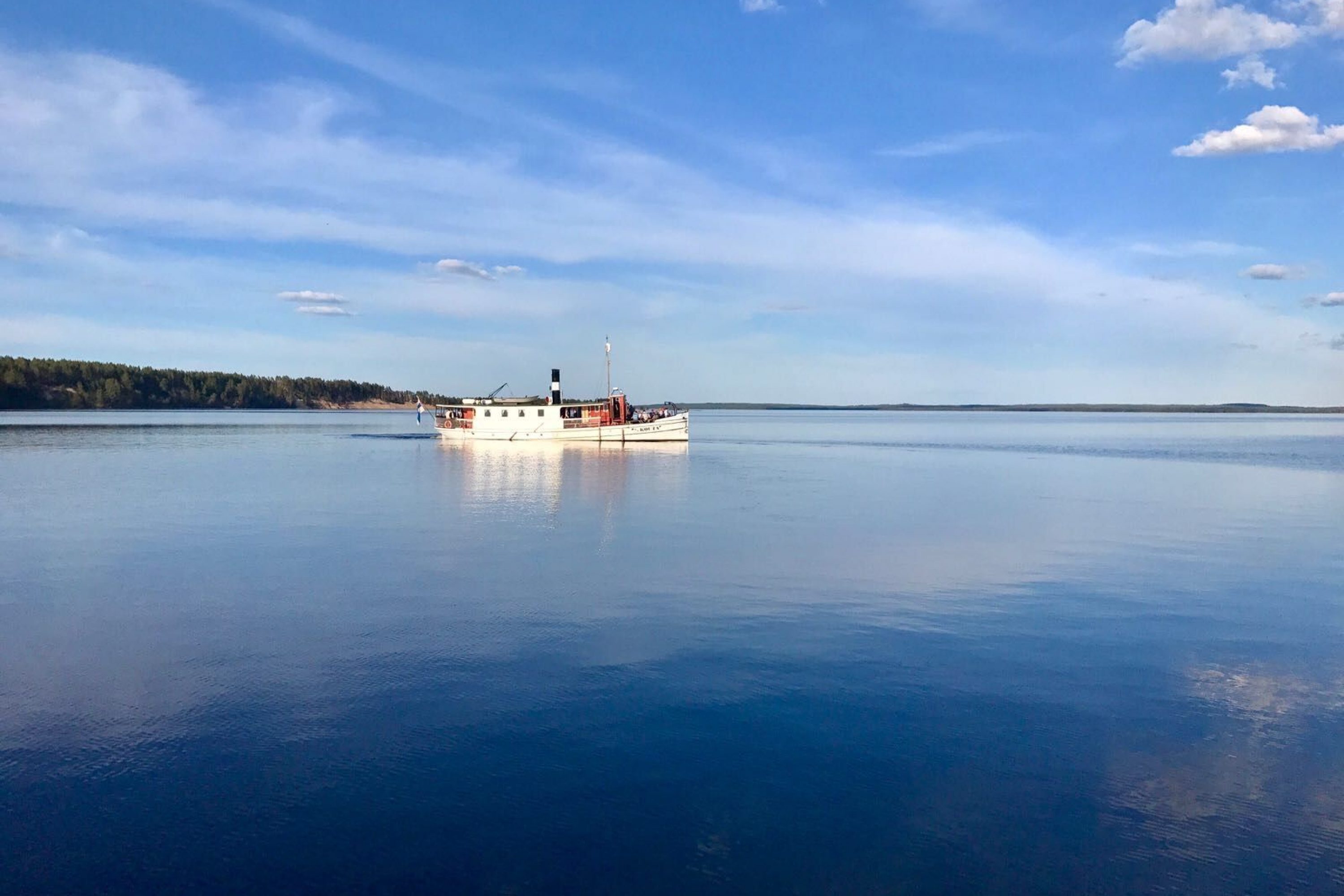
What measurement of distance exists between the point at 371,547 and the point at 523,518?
25.5 ft

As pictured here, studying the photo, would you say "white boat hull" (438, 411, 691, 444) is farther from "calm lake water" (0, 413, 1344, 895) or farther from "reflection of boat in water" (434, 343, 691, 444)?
"calm lake water" (0, 413, 1344, 895)

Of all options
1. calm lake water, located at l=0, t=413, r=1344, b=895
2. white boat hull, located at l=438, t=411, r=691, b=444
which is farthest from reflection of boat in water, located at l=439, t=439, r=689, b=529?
calm lake water, located at l=0, t=413, r=1344, b=895

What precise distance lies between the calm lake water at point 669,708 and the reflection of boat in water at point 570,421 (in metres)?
53.0

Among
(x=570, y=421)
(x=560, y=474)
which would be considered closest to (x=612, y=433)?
(x=570, y=421)

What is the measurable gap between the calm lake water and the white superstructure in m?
53.0

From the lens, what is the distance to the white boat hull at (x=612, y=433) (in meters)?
82.8

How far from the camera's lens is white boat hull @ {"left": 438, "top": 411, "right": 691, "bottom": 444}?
82750 millimetres

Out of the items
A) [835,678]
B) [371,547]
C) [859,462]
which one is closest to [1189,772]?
[835,678]

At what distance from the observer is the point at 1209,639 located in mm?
16016

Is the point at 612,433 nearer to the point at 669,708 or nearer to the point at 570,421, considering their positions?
the point at 570,421

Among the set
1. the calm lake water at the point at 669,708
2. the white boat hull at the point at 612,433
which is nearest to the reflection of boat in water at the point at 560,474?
the white boat hull at the point at 612,433

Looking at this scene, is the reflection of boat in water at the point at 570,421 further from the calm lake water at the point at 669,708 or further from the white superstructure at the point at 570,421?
the calm lake water at the point at 669,708

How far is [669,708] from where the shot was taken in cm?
1226

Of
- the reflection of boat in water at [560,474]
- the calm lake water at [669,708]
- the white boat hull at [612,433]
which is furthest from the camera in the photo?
the white boat hull at [612,433]
